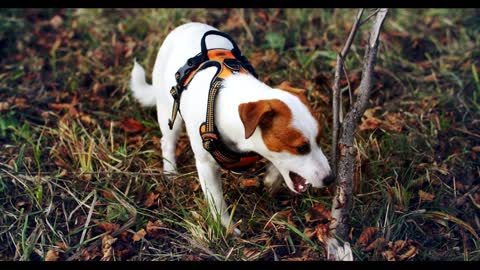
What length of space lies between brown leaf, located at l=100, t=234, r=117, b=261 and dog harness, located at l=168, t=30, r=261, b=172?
2.61ft

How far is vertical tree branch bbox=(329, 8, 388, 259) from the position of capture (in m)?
3.31

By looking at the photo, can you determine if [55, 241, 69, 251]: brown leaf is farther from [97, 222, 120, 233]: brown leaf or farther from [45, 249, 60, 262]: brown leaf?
[97, 222, 120, 233]: brown leaf

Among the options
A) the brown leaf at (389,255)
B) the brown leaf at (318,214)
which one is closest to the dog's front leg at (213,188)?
the brown leaf at (318,214)

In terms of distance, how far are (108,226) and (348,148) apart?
1505 mm

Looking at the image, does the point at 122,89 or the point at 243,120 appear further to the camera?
the point at 122,89

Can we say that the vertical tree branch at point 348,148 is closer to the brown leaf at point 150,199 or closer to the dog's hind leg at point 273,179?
the dog's hind leg at point 273,179

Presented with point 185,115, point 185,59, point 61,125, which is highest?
point 185,59

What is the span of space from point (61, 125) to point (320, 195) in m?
1.99

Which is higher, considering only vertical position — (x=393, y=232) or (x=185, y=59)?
(x=185, y=59)

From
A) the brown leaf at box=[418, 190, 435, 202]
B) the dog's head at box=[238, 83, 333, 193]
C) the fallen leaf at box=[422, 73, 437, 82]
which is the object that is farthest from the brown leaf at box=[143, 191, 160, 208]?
the fallen leaf at box=[422, 73, 437, 82]

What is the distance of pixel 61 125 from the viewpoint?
4.46 metres

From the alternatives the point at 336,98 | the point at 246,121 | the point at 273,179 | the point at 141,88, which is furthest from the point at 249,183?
the point at 141,88
